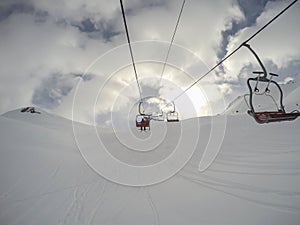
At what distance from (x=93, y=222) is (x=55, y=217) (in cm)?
159

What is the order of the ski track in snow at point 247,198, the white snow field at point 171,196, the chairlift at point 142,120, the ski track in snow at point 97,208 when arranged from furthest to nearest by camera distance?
the chairlift at point 142,120 < the ski track in snow at point 97,208 < the white snow field at point 171,196 < the ski track in snow at point 247,198

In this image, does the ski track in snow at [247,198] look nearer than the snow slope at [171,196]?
Yes

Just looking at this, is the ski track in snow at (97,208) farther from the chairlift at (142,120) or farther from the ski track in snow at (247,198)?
the chairlift at (142,120)

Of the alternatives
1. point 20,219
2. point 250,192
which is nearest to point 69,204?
point 20,219

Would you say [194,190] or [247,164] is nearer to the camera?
[194,190]

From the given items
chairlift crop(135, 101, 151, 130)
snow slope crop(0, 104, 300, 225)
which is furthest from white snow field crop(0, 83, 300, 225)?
chairlift crop(135, 101, 151, 130)

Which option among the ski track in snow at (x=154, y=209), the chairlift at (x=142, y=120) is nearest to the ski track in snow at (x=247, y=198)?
the ski track in snow at (x=154, y=209)

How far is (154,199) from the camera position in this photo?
7.27 m

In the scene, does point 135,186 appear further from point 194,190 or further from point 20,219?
point 20,219

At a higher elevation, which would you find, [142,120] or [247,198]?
[142,120]

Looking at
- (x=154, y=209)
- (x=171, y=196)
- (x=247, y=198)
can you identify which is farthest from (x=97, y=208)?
(x=247, y=198)

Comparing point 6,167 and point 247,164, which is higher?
point 6,167

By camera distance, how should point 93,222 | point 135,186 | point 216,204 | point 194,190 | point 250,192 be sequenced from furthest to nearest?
point 135,186, point 194,190, point 250,192, point 216,204, point 93,222

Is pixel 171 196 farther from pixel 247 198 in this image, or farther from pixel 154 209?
pixel 247 198
